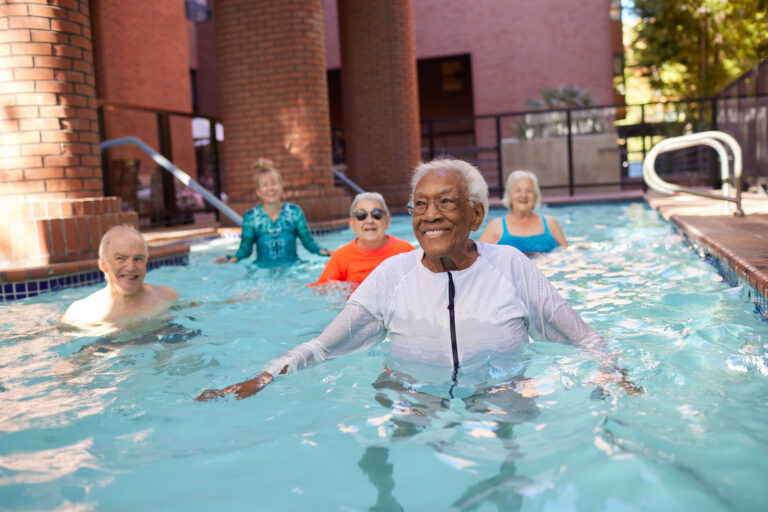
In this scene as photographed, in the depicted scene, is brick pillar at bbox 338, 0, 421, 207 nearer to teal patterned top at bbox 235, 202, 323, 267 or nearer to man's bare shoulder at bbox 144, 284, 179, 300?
teal patterned top at bbox 235, 202, 323, 267

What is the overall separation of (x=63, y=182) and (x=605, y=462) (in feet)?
18.3

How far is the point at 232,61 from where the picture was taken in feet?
34.8

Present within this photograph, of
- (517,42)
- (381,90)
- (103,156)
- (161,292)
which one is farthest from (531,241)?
(517,42)

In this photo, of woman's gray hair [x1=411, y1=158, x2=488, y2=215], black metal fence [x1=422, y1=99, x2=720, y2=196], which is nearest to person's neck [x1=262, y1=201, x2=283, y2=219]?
woman's gray hair [x1=411, y1=158, x2=488, y2=215]

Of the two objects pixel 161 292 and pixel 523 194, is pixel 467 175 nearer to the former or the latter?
pixel 161 292

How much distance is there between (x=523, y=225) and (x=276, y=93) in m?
5.24

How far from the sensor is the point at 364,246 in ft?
16.8

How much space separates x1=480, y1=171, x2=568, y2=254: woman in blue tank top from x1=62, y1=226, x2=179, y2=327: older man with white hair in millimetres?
2935

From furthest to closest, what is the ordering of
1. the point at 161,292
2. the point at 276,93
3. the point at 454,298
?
1. the point at 276,93
2. the point at 161,292
3. the point at 454,298

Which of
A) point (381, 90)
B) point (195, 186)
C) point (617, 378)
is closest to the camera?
point (617, 378)

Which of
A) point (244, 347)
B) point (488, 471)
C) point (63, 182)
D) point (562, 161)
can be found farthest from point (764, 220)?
point (562, 161)

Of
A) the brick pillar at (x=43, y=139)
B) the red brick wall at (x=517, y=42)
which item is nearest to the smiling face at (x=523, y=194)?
the brick pillar at (x=43, y=139)

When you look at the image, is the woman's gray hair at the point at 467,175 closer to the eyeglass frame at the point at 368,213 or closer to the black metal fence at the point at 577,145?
the eyeglass frame at the point at 368,213

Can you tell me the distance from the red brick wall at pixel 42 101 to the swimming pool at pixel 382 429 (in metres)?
2.42
